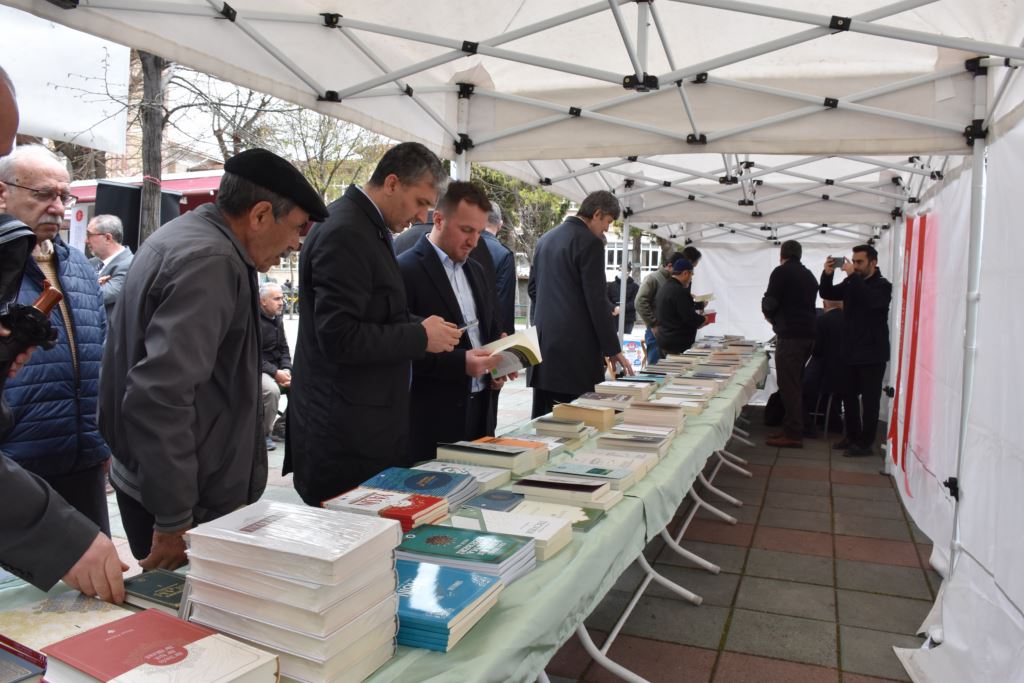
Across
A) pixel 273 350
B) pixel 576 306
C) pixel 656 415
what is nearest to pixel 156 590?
pixel 656 415

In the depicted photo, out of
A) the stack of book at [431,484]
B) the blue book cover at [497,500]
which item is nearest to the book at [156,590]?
the stack of book at [431,484]

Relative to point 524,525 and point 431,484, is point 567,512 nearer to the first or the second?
point 524,525

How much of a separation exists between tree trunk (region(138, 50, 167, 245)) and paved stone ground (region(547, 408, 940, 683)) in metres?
4.06

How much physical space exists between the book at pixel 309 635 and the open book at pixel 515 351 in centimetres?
134

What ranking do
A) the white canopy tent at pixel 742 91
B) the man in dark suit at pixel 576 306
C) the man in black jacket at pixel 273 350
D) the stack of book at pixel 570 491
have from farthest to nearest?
the man in black jacket at pixel 273 350 < the man in dark suit at pixel 576 306 < the white canopy tent at pixel 742 91 < the stack of book at pixel 570 491

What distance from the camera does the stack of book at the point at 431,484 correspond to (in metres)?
1.73

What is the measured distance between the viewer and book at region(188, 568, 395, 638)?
38.8 inches

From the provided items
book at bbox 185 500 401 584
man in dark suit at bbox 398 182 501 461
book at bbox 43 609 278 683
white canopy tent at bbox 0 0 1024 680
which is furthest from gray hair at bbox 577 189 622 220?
book at bbox 43 609 278 683

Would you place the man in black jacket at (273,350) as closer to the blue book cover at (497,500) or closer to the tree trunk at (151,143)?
the tree trunk at (151,143)

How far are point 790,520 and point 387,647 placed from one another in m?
4.06

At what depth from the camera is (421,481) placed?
1.80 m

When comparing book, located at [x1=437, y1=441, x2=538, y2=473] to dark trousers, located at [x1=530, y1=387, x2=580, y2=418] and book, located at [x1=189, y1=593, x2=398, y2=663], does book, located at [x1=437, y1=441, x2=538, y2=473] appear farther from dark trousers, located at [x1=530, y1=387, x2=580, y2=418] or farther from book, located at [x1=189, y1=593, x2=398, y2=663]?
dark trousers, located at [x1=530, y1=387, x2=580, y2=418]

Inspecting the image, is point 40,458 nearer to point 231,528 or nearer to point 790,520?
point 231,528

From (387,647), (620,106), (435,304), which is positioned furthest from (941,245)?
(387,647)
